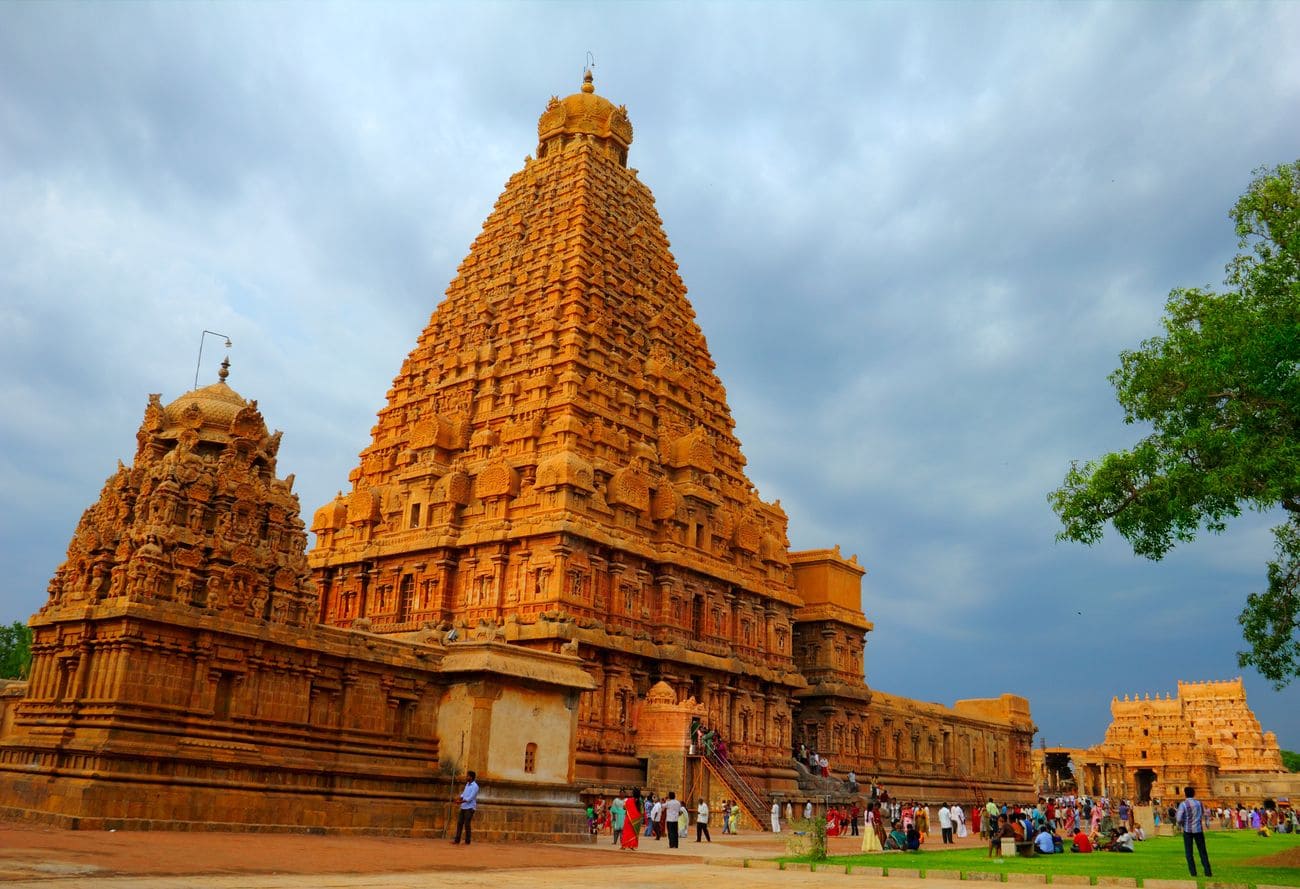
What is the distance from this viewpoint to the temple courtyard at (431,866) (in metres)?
13.1

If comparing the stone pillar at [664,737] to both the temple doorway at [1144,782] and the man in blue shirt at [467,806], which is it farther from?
the temple doorway at [1144,782]

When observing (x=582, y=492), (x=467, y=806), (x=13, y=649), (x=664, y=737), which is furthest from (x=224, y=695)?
(x=13, y=649)

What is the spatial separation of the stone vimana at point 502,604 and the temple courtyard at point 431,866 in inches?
85.0

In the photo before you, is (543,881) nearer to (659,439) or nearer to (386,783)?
(386,783)

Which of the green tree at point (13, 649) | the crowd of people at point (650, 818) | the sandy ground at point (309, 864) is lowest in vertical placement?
the sandy ground at point (309, 864)

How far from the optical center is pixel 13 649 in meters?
57.4

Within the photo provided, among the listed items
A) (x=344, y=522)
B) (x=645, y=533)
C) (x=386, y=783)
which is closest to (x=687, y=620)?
(x=645, y=533)

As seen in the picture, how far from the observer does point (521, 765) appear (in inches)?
1013

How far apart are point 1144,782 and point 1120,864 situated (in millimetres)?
84718

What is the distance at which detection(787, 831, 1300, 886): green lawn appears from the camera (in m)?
16.9

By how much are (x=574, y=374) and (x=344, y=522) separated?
1209 centimetres

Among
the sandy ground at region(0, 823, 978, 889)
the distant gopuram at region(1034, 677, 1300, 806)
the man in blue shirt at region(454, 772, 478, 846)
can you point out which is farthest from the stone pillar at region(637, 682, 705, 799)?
the distant gopuram at region(1034, 677, 1300, 806)

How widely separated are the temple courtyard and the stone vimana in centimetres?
216

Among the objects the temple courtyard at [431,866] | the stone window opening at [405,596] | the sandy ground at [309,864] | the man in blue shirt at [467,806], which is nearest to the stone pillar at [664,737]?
the stone window opening at [405,596]
